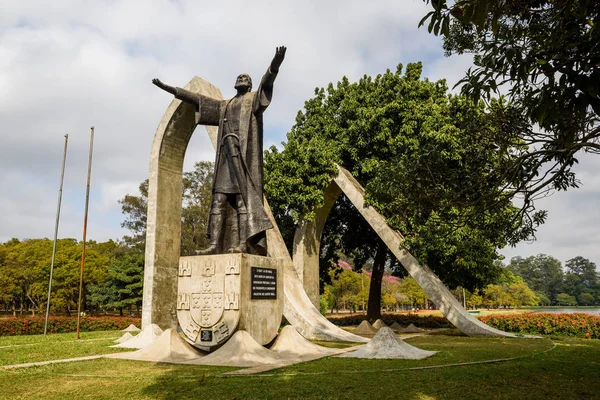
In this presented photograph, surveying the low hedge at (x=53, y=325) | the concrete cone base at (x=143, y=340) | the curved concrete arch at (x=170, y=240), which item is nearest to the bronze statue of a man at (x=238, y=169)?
Result: the concrete cone base at (x=143, y=340)

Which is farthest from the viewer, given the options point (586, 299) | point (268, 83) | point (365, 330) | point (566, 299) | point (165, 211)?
point (586, 299)

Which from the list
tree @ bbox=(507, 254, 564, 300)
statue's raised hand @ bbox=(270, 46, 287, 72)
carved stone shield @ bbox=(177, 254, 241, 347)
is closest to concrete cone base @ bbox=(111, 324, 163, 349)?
carved stone shield @ bbox=(177, 254, 241, 347)

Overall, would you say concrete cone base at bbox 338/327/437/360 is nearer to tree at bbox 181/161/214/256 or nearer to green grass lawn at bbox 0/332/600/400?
green grass lawn at bbox 0/332/600/400

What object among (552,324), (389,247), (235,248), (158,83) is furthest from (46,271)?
(552,324)

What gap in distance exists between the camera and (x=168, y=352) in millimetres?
7668

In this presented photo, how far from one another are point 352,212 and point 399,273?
325 cm

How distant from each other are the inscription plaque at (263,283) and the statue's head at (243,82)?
141 inches

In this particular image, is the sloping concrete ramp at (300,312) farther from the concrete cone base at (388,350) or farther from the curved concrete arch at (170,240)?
the concrete cone base at (388,350)

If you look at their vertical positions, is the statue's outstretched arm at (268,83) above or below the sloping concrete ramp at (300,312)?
above

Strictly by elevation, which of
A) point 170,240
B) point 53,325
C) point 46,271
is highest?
point 46,271

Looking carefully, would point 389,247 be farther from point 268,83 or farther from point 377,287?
point 268,83

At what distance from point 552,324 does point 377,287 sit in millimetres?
6502

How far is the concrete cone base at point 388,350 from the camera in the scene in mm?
7662

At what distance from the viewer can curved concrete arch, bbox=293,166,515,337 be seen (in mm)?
12375
